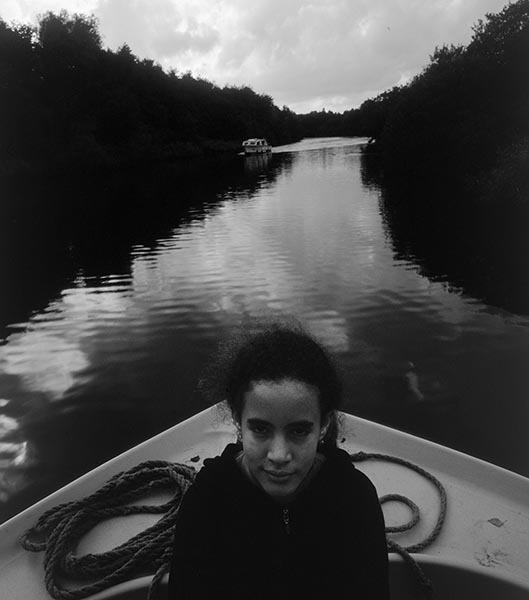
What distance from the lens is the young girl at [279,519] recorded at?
164cm

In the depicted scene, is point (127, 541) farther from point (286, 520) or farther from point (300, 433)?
point (300, 433)

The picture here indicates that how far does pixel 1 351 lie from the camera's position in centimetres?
764

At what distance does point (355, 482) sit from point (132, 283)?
9.75m

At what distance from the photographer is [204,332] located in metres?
7.98

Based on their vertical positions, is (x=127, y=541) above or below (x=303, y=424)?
below

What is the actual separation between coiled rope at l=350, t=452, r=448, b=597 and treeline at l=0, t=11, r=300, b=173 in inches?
1465

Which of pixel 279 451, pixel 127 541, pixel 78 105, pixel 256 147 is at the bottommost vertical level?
pixel 256 147

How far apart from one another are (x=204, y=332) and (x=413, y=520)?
5.75 m

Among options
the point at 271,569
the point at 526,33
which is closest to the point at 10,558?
the point at 271,569

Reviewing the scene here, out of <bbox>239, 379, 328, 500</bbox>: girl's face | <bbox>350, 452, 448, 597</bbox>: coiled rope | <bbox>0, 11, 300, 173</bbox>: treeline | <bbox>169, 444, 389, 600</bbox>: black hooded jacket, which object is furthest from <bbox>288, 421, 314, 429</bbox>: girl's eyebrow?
<bbox>0, 11, 300, 173</bbox>: treeline

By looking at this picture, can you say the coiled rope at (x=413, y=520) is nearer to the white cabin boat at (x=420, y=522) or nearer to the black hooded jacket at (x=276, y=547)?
the white cabin boat at (x=420, y=522)

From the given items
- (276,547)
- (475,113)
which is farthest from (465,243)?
(276,547)

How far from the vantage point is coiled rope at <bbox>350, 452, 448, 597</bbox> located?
2.11 m

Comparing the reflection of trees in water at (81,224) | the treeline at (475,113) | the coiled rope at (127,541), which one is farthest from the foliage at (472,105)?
the coiled rope at (127,541)
